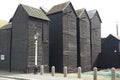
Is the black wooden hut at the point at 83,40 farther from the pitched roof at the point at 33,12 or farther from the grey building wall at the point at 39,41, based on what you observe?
the pitched roof at the point at 33,12

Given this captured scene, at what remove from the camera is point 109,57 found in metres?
38.4

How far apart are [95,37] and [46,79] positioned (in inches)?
843

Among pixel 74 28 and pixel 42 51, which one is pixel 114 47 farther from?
pixel 42 51

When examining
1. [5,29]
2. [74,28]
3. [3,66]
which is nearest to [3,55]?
[3,66]

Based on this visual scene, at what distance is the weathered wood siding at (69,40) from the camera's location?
101ft

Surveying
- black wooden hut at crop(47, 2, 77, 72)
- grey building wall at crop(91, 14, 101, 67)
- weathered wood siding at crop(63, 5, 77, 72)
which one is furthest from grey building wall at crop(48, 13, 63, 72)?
grey building wall at crop(91, 14, 101, 67)

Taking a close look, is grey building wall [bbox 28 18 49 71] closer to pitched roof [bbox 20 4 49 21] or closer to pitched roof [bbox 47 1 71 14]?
pitched roof [bbox 20 4 49 21]

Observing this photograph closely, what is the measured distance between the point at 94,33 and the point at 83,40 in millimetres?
4590

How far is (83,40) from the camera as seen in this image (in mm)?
34781

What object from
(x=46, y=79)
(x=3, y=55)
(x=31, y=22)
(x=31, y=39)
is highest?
(x=31, y=22)

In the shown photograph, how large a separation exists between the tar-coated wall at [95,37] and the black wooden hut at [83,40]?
169cm

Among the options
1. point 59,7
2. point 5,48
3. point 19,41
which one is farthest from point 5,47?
point 59,7

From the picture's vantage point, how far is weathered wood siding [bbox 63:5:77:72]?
3078 centimetres

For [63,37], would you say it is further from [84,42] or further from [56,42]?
[84,42]
